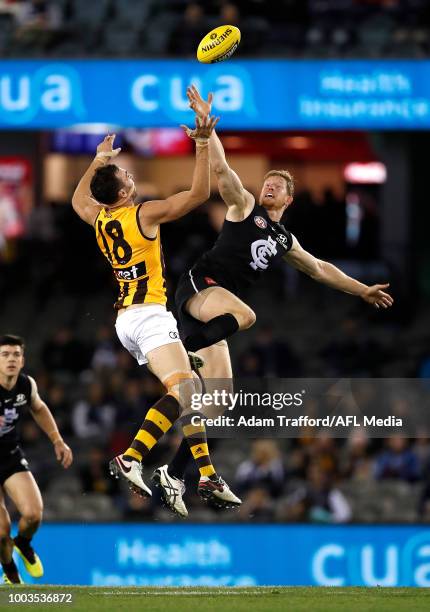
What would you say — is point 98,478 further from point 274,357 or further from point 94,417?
point 274,357

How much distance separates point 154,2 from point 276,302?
14.3 feet

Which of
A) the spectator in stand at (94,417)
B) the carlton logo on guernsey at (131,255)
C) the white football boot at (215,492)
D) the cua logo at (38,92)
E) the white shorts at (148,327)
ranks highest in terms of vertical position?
the cua logo at (38,92)

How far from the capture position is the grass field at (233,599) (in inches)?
392

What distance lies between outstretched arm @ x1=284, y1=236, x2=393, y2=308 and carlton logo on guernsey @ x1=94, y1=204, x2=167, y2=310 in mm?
1210

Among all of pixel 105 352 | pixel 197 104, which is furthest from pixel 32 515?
pixel 105 352

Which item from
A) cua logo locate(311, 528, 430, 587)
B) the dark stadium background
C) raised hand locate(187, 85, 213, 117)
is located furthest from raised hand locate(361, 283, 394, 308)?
the dark stadium background

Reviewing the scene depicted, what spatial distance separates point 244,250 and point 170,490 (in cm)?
177

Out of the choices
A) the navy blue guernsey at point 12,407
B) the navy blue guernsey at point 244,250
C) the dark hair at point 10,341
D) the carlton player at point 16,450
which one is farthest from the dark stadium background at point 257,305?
the navy blue guernsey at point 244,250

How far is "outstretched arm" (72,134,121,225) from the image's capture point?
10.7 m

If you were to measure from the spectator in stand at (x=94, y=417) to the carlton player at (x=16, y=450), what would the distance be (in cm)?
544

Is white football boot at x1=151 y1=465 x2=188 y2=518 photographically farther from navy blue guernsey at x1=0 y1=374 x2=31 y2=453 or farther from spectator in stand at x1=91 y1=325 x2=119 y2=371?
spectator in stand at x1=91 y1=325 x2=119 y2=371

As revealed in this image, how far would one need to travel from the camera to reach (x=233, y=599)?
10.5 metres

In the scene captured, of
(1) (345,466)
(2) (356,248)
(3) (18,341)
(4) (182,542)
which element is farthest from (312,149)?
(3) (18,341)

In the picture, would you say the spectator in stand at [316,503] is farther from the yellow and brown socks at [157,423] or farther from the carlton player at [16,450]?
the yellow and brown socks at [157,423]
